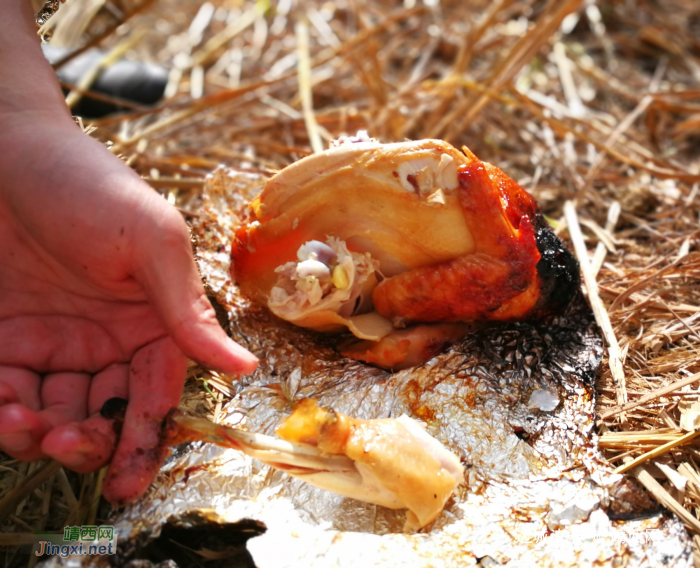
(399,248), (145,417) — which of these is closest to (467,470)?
(399,248)

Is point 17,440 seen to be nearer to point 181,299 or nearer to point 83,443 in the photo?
point 83,443

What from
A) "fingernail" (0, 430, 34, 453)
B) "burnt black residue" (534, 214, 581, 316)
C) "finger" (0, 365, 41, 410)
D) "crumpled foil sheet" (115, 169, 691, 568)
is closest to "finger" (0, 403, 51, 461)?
"fingernail" (0, 430, 34, 453)

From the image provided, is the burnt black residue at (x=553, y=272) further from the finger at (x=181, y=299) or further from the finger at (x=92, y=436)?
the finger at (x=92, y=436)

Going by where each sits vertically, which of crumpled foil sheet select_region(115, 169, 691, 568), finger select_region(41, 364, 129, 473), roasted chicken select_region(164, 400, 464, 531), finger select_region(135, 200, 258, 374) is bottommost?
crumpled foil sheet select_region(115, 169, 691, 568)

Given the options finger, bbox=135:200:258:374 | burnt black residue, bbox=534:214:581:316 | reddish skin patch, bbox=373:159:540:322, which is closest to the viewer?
finger, bbox=135:200:258:374

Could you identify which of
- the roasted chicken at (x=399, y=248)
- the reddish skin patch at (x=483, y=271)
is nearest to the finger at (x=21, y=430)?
the roasted chicken at (x=399, y=248)

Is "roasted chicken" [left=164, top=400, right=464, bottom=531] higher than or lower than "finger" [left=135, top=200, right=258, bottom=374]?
lower

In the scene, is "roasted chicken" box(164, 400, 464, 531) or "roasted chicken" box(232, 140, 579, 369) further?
"roasted chicken" box(232, 140, 579, 369)

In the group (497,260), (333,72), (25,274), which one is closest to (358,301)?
(497,260)

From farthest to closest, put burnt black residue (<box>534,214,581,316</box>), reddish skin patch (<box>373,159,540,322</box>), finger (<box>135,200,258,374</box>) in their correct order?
burnt black residue (<box>534,214,581,316</box>), reddish skin patch (<box>373,159,540,322</box>), finger (<box>135,200,258,374</box>)

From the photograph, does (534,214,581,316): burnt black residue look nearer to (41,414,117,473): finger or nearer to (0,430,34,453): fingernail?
(41,414,117,473): finger
